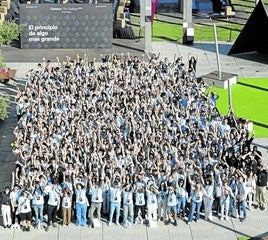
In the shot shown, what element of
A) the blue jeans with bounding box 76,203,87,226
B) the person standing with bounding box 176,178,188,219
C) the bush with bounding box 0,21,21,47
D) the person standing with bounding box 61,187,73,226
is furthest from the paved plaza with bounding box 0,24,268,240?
the bush with bounding box 0,21,21,47

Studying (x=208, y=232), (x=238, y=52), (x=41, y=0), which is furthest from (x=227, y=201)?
(x=41, y=0)

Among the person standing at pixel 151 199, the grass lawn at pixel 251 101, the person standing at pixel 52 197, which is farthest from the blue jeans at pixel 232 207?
the grass lawn at pixel 251 101

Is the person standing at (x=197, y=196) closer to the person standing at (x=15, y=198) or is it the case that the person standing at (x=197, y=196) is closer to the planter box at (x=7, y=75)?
the person standing at (x=15, y=198)

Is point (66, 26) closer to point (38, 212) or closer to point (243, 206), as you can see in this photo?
point (38, 212)

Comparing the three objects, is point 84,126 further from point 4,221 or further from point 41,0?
point 41,0

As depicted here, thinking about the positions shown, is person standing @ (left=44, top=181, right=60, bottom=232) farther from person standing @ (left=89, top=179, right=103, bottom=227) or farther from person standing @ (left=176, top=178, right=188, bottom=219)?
person standing @ (left=176, top=178, right=188, bottom=219)

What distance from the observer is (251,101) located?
31.6 meters

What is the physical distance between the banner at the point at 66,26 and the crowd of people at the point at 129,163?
41.1 ft

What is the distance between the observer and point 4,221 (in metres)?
20.3

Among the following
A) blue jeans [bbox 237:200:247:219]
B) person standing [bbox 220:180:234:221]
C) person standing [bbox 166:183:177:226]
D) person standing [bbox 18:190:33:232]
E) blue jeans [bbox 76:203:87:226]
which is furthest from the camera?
blue jeans [bbox 237:200:247:219]

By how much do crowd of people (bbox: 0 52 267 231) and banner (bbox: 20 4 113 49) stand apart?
41.1 feet

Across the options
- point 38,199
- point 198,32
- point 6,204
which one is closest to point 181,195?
point 38,199

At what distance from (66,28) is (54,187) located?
63.1 feet

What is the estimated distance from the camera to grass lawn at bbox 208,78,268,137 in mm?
29406
